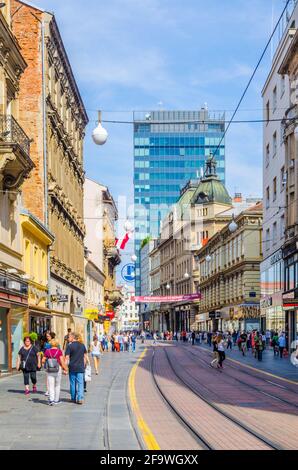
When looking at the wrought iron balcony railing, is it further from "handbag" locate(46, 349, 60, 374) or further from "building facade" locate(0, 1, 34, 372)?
"handbag" locate(46, 349, 60, 374)

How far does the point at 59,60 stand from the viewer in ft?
141

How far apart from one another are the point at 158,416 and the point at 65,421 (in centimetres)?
216

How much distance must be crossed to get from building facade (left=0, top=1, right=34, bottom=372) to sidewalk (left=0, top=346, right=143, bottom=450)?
15.2 ft

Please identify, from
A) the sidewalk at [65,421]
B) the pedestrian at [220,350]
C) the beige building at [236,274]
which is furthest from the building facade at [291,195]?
the sidewalk at [65,421]

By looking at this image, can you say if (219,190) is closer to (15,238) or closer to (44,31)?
(44,31)

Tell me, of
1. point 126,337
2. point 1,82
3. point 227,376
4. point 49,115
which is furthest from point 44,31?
point 126,337

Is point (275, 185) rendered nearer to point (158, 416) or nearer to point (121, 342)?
point (121, 342)

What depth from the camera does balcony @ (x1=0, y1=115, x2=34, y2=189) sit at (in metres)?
24.2

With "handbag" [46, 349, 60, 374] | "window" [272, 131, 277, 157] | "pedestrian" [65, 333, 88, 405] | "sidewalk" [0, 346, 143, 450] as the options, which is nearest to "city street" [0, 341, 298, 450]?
"sidewalk" [0, 346, 143, 450]

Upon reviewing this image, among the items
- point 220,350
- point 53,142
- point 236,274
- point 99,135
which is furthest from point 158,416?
point 236,274

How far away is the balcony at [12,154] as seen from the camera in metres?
24.2

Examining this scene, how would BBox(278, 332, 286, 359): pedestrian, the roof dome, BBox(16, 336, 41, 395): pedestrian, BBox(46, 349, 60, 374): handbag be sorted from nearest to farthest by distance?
BBox(46, 349, 60, 374): handbag
BBox(16, 336, 41, 395): pedestrian
BBox(278, 332, 286, 359): pedestrian
the roof dome

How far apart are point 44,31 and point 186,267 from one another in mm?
87133

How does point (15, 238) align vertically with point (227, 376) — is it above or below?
above
